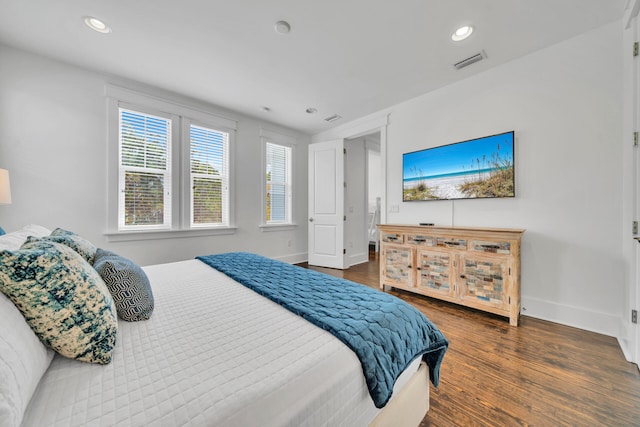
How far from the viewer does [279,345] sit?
85 centimetres

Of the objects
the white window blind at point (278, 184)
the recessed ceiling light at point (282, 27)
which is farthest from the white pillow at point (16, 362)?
the white window blind at point (278, 184)

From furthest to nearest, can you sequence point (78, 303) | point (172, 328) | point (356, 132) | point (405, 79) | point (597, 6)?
point (356, 132), point (405, 79), point (597, 6), point (172, 328), point (78, 303)

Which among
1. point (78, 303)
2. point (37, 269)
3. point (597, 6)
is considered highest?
point (597, 6)

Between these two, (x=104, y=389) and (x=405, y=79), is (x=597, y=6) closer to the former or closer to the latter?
(x=405, y=79)

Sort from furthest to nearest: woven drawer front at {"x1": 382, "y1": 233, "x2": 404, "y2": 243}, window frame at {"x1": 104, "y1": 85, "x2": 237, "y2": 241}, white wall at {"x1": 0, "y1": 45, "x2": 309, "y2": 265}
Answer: woven drawer front at {"x1": 382, "y1": 233, "x2": 404, "y2": 243}
window frame at {"x1": 104, "y1": 85, "x2": 237, "y2": 241}
white wall at {"x1": 0, "y1": 45, "x2": 309, "y2": 265}

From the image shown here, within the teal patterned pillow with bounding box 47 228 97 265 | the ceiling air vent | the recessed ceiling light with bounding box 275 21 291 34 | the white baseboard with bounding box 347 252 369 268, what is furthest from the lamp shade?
the ceiling air vent

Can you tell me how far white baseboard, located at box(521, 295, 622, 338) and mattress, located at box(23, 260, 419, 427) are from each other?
217 cm

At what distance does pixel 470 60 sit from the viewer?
8.24ft

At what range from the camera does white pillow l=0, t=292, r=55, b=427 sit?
Answer: 1.53 ft

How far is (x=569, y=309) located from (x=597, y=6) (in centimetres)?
254

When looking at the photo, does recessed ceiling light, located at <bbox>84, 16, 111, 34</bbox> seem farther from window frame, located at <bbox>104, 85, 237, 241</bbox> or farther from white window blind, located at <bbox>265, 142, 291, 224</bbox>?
white window blind, located at <bbox>265, 142, 291, 224</bbox>

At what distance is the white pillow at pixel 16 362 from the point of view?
46 cm

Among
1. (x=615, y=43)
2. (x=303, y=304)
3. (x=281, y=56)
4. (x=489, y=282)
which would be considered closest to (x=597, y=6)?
(x=615, y=43)

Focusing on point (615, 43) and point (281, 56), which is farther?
point (281, 56)
